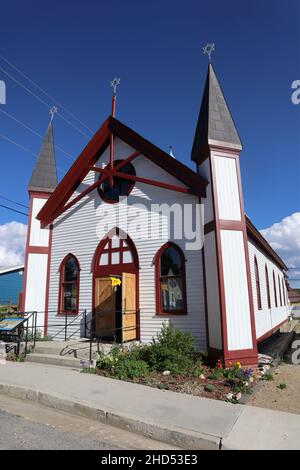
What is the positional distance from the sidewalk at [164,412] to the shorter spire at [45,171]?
878cm

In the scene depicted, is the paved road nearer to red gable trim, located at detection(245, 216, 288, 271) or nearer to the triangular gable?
the triangular gable

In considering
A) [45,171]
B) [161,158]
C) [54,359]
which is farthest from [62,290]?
[161,158]

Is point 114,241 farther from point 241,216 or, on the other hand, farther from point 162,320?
point 241,216

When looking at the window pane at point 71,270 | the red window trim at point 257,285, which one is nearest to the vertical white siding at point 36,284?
the window pane at point 71,270

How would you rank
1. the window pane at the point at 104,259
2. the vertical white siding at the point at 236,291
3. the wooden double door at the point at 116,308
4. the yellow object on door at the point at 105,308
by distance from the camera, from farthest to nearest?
the window pane at the point at 104,259, the yellow object on door at the point at 105,308, the wooden double door at the point at 116,308, the vertical white siding at the point at 236,291

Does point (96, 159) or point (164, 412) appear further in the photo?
point (96, 159)

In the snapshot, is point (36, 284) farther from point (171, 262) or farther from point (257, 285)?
point (257, 285)

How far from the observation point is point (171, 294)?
420 inches

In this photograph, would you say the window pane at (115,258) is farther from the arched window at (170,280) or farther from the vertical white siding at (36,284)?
the vertical white siding at (36,284)

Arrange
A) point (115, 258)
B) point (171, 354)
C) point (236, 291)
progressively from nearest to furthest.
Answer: point (171, 354) → point (236, 291) → point (115, 258)

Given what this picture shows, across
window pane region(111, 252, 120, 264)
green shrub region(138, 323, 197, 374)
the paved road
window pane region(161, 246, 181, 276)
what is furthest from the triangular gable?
the paved road

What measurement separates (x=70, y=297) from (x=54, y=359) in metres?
3.69

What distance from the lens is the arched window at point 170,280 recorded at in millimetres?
10477

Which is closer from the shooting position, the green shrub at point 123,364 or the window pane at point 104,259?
the green shrub at point 123,364
